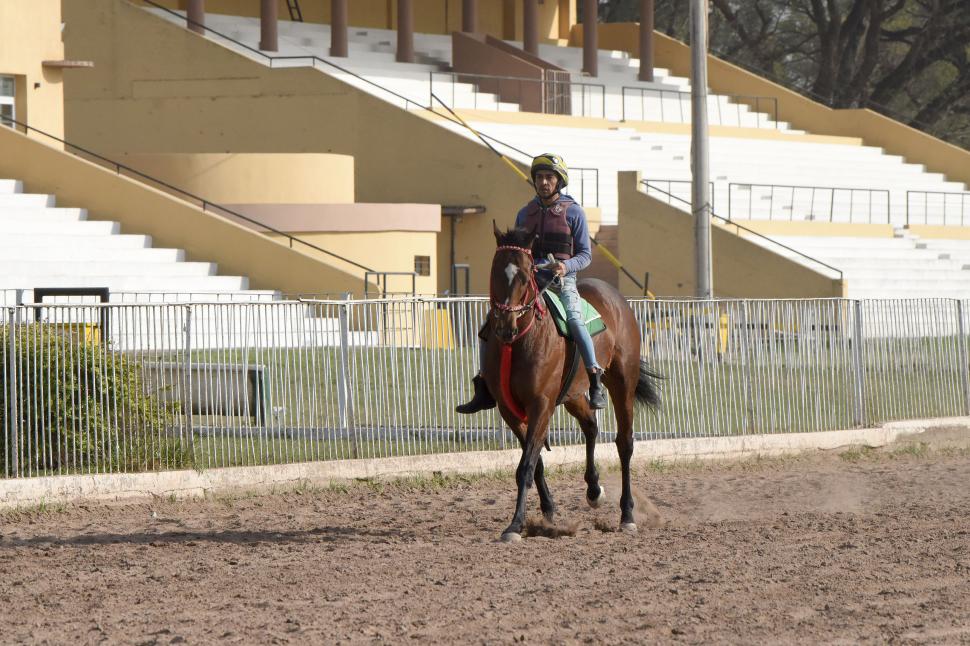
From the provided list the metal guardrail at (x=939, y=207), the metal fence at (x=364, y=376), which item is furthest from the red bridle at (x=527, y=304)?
the metal guardrail at (x=939, y=207)

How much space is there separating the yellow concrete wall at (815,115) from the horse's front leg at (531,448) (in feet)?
133

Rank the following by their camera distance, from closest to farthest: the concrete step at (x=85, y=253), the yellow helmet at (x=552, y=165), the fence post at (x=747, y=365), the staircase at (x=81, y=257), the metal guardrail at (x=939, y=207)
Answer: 1. the yellow helmet at (x=552, y=165)
2. the fence post at (x=747, y=365)
3. the staircase at (x=81, y=257)
4. the concrete step at (x=85, y=253)
5. the metal guardrail at (x=939, y=207)

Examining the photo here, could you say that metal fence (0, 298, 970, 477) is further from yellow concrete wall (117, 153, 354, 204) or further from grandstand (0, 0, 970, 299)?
yellow concrete wall (117, 153, 354, 204)

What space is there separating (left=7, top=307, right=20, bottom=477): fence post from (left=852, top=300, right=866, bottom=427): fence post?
30.8 ft

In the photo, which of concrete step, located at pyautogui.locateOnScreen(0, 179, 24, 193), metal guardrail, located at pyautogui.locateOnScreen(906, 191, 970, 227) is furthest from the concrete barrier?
metal guardrail, located at pyautogui.locateOnScreen(906, 191, 970, 227)

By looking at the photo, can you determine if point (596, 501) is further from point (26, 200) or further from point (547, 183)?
point (26, 200)

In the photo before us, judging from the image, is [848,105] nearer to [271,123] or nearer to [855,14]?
[855,14]

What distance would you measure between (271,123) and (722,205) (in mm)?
11428

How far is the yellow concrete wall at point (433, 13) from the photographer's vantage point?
173ft

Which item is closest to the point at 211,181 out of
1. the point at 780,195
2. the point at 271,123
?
the point at 271,123

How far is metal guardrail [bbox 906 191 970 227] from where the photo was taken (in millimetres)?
44281

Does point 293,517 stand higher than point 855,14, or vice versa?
point 855,14

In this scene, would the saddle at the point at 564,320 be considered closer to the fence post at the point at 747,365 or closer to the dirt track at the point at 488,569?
the dirt track at the point at 488,569

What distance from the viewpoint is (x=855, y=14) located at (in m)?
62.8
